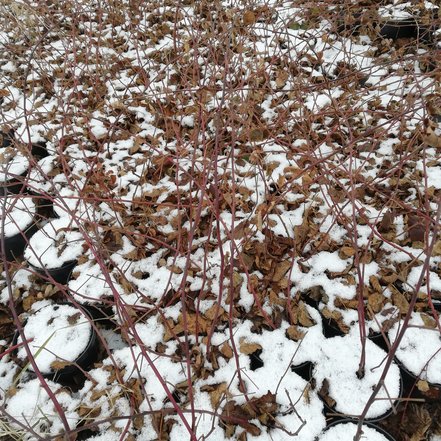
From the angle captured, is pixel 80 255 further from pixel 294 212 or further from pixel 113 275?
pixel 294 212

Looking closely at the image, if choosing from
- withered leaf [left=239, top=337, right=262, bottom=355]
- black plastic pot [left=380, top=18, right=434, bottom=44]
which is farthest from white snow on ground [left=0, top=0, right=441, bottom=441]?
black plastic pot [left=380, top=18, right=434, bottom=44]

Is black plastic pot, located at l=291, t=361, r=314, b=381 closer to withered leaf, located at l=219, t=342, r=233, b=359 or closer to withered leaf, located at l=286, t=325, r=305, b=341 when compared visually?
→ withered leaf, located at l=286, t=325, r=305, b=341

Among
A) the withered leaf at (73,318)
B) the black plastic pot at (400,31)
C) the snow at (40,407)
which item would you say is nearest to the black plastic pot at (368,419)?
the snow at (40,407)

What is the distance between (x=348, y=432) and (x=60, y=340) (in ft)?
3.03

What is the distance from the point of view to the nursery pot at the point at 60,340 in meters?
1.18

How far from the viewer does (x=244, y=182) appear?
5.56 feet

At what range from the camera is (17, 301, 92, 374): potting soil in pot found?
1.19 meters

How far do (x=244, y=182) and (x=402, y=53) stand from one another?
1.32 m

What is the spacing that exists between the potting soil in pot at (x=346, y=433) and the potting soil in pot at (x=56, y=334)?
0.78 m

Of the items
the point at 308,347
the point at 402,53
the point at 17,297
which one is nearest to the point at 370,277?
the point at 308,347

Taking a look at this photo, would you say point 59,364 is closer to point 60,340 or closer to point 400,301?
point 60,340

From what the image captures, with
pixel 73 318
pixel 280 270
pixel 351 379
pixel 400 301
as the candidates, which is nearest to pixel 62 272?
pixel 73 318

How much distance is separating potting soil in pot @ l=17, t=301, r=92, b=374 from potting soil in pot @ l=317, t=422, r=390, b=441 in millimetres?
779

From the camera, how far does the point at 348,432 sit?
971mm
